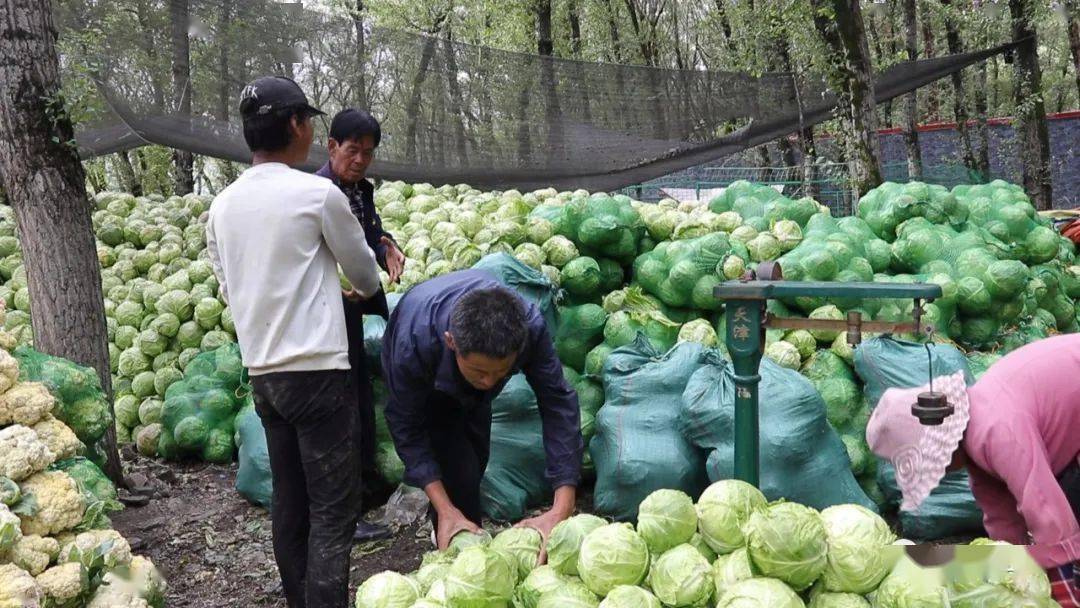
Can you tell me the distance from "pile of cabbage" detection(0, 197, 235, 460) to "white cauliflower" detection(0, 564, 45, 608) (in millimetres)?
3376

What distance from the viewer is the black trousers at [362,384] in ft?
13.1

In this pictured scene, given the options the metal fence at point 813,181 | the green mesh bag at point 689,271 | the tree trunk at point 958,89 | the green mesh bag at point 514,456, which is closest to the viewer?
the green mesh bag at point 514,456

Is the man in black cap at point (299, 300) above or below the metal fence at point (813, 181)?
below

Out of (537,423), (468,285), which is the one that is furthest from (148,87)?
(468,285)

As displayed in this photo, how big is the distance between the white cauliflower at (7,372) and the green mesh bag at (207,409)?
1.96 meters

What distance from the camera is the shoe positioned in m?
4.32

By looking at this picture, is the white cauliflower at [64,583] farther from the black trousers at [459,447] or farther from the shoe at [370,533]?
the shoe at [370,533]

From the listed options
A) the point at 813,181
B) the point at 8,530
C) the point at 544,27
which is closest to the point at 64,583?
the point at 8,530

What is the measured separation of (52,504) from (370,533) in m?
1.54

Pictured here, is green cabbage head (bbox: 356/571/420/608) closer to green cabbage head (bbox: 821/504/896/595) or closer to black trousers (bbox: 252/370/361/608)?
black trousers (bbox: 252/370/361/608)

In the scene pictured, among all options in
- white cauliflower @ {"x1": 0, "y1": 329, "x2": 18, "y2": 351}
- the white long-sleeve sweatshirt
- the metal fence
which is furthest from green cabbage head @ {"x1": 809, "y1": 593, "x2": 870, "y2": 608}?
the metal fence

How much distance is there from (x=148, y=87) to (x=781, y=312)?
17.3 ft

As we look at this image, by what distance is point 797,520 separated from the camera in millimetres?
2006

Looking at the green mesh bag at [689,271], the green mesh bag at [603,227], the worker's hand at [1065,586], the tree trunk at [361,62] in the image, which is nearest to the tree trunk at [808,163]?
the tree trunk at [361,62]
